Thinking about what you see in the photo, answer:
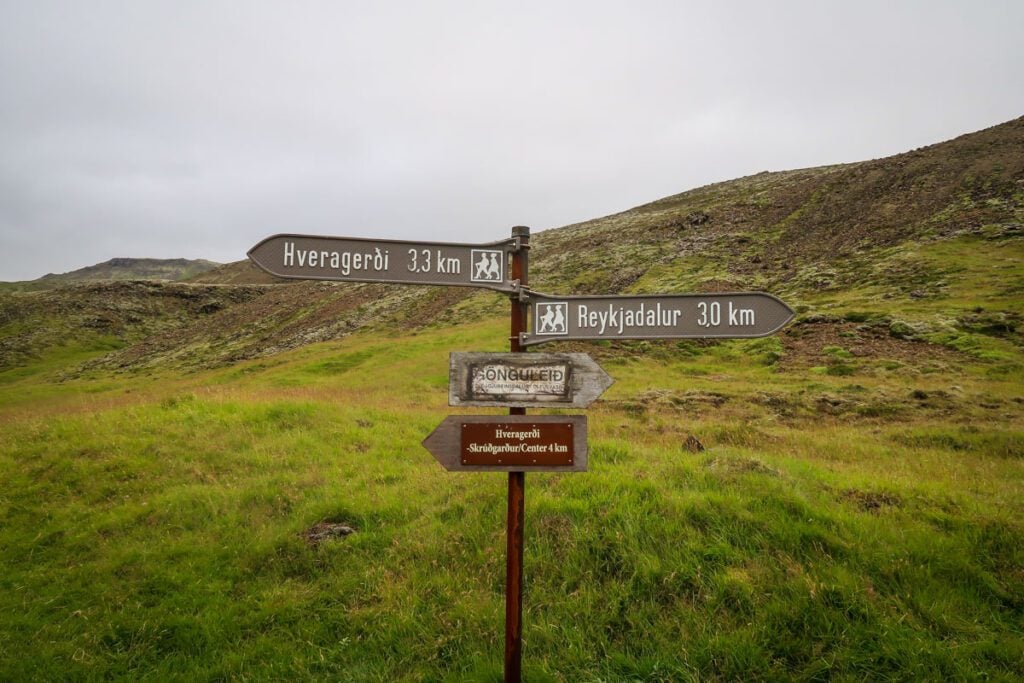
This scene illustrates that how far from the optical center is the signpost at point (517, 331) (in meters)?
3.89

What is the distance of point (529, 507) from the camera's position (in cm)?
623

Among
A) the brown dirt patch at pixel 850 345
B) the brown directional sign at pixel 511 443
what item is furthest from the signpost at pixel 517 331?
the brown dirt patch at pixel 850 345

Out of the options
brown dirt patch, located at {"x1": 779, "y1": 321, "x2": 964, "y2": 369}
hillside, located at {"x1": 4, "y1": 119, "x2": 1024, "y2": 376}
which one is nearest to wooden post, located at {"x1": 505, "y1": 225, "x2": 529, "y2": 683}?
brown dirt patch, located at {"x1": 779, "y1": 321, "x2": 964, "y2": 369}

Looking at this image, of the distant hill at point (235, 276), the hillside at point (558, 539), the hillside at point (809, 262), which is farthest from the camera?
the distant hill at point (235, 276)

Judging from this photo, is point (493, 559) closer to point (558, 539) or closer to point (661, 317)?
point (558, 539)

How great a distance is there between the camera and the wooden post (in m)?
3.72

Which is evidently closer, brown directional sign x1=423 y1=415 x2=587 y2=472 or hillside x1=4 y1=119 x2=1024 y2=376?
brown directional sign x1=423 y1=415 x2=587 y2=472

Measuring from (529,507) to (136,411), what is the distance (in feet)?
35.4

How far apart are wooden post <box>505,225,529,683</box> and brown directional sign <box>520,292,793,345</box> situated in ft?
0.45

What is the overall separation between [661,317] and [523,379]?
1267mm

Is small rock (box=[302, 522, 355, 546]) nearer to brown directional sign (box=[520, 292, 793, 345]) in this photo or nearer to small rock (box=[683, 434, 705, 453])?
brown directional sign (box=[520, 292, 793, 345])

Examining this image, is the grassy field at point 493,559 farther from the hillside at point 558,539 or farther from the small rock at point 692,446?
the small rock at point 692,446

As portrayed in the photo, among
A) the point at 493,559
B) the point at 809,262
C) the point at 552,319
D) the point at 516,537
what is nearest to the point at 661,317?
→ the point at 552,319

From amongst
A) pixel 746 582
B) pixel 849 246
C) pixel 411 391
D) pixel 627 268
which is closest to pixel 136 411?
pixel 411 391
